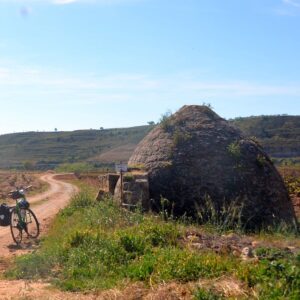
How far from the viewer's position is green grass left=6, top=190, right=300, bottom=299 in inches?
250

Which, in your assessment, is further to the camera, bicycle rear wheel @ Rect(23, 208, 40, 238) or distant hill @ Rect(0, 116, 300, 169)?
distant hill @ Rect(0, 116, 300, 169)

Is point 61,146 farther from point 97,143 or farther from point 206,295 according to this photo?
point 206,295

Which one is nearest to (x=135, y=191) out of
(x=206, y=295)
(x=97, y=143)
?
(x=206, y=295)

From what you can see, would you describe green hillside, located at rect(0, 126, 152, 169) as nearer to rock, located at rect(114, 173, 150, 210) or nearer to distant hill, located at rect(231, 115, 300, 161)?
distant hill, located at rect(231, 115, 300, 161)

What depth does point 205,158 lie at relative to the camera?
13508 millimetres

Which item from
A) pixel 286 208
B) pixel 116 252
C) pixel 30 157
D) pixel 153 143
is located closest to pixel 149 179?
pixel 153 143

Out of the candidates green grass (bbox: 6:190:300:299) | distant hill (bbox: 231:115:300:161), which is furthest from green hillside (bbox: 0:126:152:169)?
green grass (bbox: 6:190:300:299)

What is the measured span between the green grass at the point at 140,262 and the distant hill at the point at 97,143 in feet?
122

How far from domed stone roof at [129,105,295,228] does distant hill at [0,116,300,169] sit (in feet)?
105

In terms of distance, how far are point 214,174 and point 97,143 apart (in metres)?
75.1

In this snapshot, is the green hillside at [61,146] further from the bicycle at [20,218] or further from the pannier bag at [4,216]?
the pannier bag at [4,216]

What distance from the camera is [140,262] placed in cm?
773

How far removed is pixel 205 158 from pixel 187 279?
6.77 metres

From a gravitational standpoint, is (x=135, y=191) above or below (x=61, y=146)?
below
